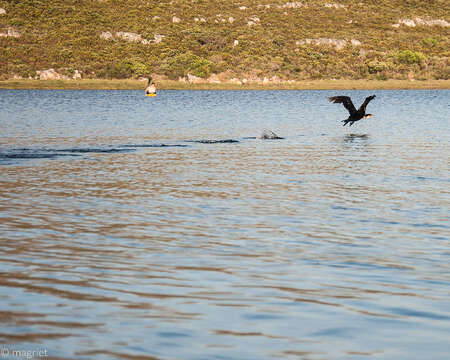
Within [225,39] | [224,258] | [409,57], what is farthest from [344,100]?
[225,39]

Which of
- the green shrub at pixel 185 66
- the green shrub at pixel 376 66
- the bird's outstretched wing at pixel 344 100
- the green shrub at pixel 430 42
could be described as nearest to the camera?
the bird's outstretched wing at pixel 344 100

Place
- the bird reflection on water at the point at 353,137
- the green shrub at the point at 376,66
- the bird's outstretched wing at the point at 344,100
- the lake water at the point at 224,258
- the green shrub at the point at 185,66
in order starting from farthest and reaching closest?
1. the green shrub at the point at 376,66
2. the green shrub at the point at 185,66
3. the bird reflection on water at the point at 353,137
4. the bird's outstretched wing at the point at 344,100
5. the lake water at the point at 224,258

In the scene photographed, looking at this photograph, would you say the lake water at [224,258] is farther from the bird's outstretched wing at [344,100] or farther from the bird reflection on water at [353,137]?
the bird reflection on water at [353,137]

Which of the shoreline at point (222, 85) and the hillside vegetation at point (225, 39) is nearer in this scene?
the shoreline at point (222, 85)

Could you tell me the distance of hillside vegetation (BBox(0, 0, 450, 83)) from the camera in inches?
5399

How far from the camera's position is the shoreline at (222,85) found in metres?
127

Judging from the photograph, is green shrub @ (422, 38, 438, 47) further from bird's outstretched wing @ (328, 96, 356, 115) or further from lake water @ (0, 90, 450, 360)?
lake water @ (0, 90, 450, 360)

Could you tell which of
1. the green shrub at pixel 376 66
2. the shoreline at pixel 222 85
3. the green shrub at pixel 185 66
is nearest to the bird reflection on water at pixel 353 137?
the shoreline at pixel 222 85

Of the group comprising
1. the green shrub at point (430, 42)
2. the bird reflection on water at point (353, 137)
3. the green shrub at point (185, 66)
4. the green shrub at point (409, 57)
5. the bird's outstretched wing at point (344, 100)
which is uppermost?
the green shrub at point (430, 42)

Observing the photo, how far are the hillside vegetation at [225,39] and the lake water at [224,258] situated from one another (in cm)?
11198

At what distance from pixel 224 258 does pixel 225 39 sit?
464ft

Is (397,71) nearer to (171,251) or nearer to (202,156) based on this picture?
(202,156)

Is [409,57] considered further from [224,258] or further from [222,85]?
[224,258]

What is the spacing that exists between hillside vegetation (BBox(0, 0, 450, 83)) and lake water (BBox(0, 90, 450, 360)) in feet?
367
